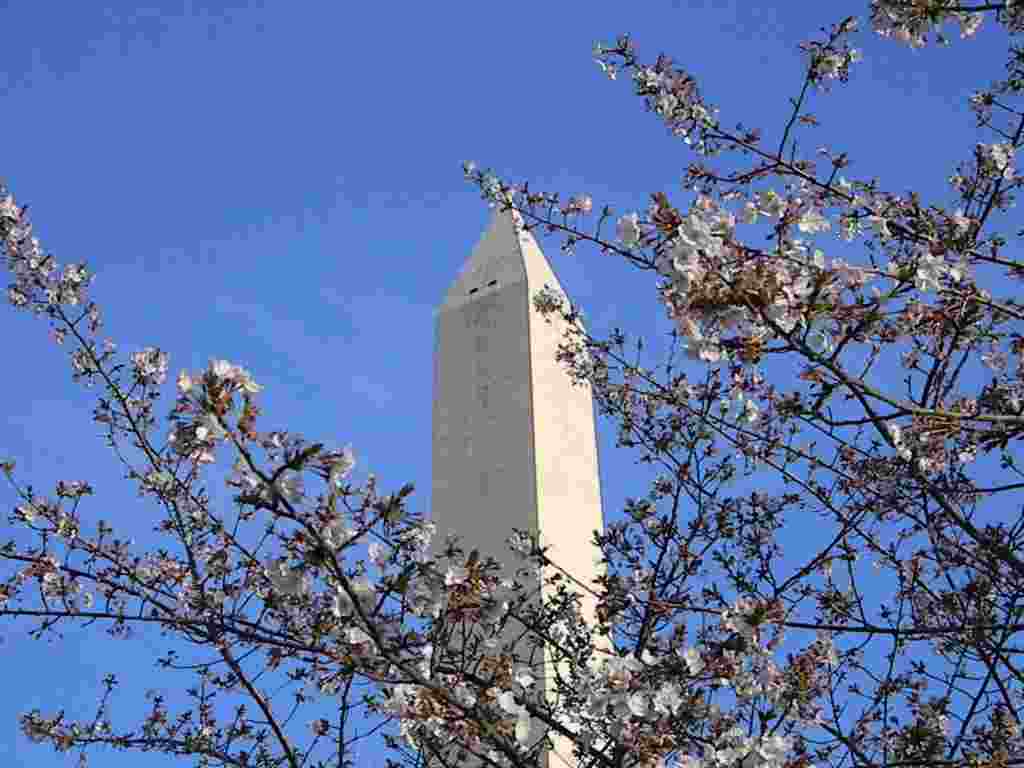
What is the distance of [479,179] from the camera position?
4.11m

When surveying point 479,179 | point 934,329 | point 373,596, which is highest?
point 479,179

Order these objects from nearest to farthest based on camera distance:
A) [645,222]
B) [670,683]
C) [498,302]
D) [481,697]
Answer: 1. [645,222]
2. [481,697]
3. [670,683]
4. [498,302]

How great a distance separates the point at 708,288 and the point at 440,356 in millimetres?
8517

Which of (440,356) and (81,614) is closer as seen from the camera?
(81,614)

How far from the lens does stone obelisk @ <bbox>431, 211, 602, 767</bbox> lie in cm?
927

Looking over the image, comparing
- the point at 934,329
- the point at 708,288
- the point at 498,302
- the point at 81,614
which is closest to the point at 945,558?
the point at 934,329

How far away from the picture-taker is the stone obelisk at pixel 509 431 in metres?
9.27

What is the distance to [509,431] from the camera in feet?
31.7

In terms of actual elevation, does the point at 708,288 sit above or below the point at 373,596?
above

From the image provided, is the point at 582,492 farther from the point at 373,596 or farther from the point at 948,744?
the point at 373,596

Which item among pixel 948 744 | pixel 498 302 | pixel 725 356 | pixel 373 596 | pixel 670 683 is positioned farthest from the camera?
pixel 498 302

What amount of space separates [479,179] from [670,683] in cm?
207

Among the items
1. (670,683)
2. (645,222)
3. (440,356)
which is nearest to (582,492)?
(440,356)

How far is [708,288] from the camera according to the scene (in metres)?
2.14
